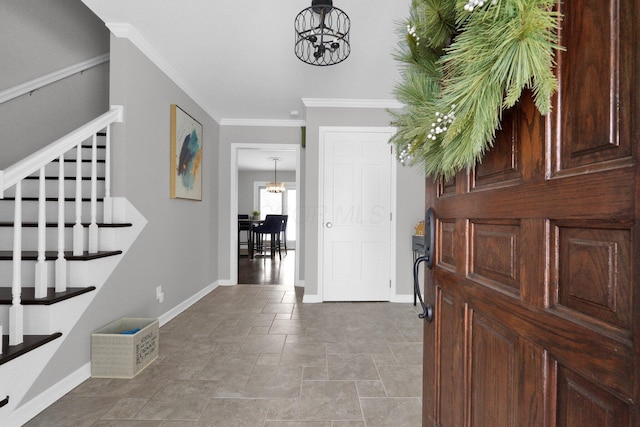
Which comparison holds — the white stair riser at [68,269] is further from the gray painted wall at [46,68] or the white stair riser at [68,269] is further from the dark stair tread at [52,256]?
the gray painted wall at [46,68]

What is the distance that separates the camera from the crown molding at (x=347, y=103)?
3.78 meters

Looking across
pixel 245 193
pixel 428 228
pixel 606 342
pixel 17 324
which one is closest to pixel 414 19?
pixel 428 228

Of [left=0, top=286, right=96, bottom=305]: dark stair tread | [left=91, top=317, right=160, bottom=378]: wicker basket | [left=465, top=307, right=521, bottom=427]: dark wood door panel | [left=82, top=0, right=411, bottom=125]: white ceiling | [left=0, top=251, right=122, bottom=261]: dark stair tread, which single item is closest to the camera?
[left=465, top=307, right=521, bottom=427]: dark wood door panel

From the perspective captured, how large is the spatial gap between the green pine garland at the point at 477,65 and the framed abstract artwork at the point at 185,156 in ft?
9.70

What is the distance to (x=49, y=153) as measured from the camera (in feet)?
5.90

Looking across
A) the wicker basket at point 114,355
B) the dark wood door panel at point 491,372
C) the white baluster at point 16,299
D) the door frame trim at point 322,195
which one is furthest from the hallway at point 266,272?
the dark wood door panel at point 491,372

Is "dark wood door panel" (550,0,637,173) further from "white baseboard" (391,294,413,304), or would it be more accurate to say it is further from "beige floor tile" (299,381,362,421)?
"white baseboard" (391,294,413,304)

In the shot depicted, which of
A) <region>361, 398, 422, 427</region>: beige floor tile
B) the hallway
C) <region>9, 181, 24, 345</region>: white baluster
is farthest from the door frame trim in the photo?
<region>9, 181, 24, 345</region>: white baluster

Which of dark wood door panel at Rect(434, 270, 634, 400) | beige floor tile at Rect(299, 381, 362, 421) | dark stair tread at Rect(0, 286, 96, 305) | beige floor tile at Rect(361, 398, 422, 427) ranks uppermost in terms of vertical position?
dark wood door panel at Rect(434, 270, 634, 400)

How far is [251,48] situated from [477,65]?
104 inches

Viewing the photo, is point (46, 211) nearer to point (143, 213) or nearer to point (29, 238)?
point (29, 238)

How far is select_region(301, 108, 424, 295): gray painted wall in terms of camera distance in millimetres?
3842

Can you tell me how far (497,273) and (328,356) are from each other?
6.56 feet

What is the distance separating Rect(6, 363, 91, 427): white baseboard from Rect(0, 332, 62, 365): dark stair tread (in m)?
0.32
